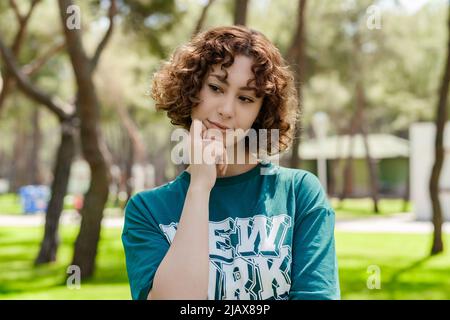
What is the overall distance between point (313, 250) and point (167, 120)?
2008cm

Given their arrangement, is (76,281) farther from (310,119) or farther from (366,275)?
(310,119)

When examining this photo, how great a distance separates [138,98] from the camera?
3062 centimetres

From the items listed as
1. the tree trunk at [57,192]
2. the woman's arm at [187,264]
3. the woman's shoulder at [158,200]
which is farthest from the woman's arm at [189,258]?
the tree trunk at [57,192]

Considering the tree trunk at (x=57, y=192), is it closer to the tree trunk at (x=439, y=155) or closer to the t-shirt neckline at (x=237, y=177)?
the tree trunk at (x=439, y=155)

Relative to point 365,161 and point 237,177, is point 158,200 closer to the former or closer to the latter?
point 237,177

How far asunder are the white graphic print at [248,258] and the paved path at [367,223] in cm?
1481

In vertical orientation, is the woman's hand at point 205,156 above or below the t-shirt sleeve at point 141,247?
above

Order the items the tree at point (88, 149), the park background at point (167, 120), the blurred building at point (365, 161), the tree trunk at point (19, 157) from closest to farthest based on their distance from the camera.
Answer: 1. the tree at point (88, 149)
2. the park background at point (167, 120)
3. the blurred building at point (365, 161)
4. the tree trunk at point (19, 157)

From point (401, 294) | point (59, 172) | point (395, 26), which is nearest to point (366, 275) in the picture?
point (401, 294)

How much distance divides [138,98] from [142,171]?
359 centimetres

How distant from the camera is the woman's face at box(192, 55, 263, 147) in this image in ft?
6.28

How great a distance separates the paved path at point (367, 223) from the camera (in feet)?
59.8

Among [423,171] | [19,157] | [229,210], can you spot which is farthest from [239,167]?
[19,157]

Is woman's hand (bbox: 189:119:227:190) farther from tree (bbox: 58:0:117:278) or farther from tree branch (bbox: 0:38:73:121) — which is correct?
tree branch (bbox: 0:38:73:121)
